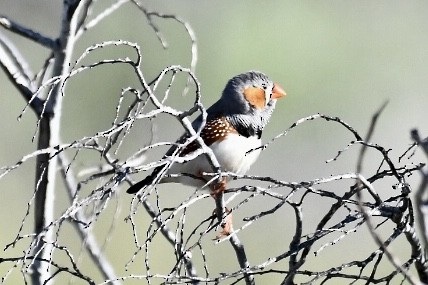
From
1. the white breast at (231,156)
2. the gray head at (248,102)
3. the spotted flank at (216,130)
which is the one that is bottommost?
the white breast at (231,156)

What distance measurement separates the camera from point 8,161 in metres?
11.6

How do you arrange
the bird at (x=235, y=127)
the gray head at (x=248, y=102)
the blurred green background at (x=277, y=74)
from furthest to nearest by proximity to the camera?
1. the blurred green background at (x=277, y=74)
2. the gray head at (x=248, y=102)
3. the bird at (x=235, y=127)

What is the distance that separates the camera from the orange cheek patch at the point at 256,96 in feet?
15.3

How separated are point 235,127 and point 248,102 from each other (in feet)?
0.57

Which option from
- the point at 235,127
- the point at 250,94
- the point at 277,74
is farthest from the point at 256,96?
the point at 277,74

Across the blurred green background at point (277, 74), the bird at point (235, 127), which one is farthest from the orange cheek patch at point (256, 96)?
the blurred green background at point (277, 74)

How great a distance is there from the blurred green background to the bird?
495 centimetres

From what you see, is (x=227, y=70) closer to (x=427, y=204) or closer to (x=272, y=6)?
(x=272, y=6)

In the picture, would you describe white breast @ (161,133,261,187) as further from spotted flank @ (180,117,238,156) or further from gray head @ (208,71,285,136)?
gray head @ (208,71,285,136)

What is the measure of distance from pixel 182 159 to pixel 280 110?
1064 centimetres

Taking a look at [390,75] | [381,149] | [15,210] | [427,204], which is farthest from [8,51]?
[390,75]

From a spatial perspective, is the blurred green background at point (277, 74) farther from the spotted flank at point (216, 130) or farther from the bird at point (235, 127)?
the spotted flank at point (216, 130)

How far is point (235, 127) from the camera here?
452 cm

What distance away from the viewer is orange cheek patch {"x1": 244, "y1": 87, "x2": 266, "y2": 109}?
4652mm
